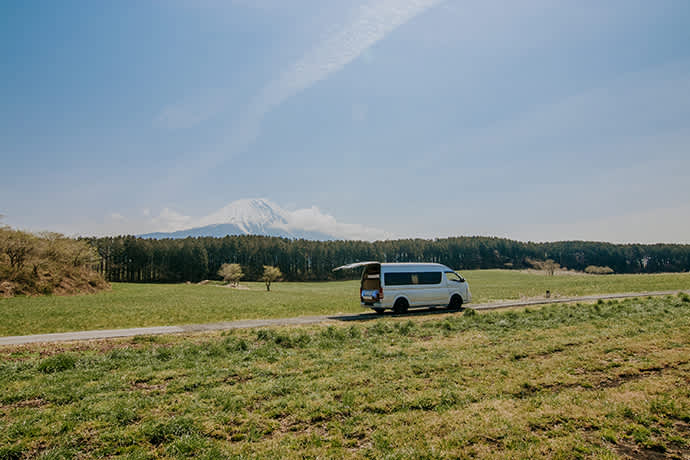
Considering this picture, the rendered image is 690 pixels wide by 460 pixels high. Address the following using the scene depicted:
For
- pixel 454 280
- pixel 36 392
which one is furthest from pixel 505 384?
pixel 454 280

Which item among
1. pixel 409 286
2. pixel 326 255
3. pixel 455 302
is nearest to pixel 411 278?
pixel 409 286

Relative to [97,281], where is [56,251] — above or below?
above

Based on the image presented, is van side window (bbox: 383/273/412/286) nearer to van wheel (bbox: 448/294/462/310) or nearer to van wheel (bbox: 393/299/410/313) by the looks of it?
van wheel (bbox: 393/299/410/313)

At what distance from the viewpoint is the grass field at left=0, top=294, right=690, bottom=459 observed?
431 centimetres

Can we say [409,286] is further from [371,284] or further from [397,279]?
[371,284]

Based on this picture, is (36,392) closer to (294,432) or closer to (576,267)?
(294,432)

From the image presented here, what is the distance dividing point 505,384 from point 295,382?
3.86 meters

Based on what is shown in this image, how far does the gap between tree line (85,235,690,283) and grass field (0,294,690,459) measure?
355ft

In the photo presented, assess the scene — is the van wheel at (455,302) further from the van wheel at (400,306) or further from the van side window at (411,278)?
the van wheel at (400,306)

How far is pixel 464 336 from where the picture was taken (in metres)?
11.4

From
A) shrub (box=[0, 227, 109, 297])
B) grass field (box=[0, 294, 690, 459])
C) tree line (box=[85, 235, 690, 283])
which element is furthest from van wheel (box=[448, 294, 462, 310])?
tree line (box=[85, 235, 690, 283])

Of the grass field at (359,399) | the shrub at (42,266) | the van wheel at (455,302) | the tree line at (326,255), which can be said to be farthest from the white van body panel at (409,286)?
the tree line at (326,255)

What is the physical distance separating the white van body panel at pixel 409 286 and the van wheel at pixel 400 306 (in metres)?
0.14

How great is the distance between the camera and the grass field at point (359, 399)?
14.1 ft
